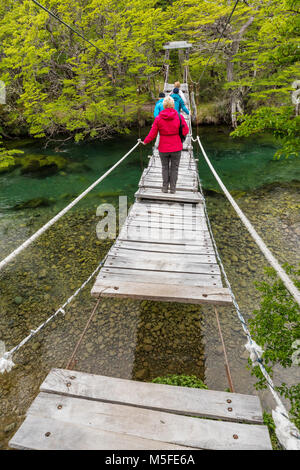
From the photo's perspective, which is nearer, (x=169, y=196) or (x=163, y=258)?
(x=163, y=258)

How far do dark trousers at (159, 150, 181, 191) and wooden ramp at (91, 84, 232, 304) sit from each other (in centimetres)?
32

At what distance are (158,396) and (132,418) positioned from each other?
10.5 inches

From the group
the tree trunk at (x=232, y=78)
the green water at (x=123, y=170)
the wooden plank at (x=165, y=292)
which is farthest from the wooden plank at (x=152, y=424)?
the tree trunk at (x=232, y=78)

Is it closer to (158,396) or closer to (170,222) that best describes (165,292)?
(158,396)

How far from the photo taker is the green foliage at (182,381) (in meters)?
3.87

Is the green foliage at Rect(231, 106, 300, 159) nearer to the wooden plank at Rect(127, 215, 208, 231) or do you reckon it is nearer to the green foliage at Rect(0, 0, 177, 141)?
the wooden plank at Rect(127, 215, 208, 231)

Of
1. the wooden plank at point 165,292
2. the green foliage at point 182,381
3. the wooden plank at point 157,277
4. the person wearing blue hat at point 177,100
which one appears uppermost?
the person wearing blue hat at point 177,100

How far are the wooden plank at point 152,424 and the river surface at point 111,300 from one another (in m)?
2.32

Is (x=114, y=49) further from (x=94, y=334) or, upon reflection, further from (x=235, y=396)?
(x=235, y=396)

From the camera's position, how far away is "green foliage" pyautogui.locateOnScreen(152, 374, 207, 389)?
387cm

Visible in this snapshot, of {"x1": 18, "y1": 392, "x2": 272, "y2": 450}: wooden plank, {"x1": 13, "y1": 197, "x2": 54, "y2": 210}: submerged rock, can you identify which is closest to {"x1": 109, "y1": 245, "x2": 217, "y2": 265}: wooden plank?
{"x1": 18, "y1": 392, "x2": 272, "y2": 450}: wooden plank

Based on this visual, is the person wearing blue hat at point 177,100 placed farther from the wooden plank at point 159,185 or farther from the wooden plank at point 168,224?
the wooden plank at point 168,224

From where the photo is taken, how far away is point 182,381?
3973mm

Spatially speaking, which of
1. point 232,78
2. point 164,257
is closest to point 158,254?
point 164,257
